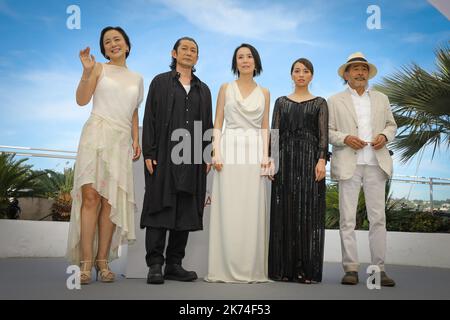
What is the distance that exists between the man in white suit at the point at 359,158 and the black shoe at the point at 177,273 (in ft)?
3.74

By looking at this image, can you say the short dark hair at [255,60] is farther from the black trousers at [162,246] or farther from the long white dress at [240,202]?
the black trousers at [162,246]

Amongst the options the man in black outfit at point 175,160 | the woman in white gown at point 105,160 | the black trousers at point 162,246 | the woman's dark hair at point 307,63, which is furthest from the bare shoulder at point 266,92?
the black trousers at point 162,246

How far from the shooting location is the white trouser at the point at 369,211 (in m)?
3.81

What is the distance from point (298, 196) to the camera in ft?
12.5

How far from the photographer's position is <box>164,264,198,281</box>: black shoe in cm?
368

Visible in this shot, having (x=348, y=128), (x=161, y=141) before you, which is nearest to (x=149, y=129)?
(x=161, y=141)

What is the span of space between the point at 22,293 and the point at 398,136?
492cm

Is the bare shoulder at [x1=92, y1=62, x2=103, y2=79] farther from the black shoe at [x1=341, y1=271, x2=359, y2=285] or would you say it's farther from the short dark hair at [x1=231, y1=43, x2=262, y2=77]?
the black shoe at [x1=341, y1=271, x2=359, y2=285]

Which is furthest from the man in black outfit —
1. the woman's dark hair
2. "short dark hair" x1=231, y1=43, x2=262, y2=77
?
the woman's dark hair

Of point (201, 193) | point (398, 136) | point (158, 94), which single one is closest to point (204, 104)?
point (158, 94)

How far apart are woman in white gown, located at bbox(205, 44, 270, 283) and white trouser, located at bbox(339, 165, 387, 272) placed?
60cm

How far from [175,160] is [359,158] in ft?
4.60

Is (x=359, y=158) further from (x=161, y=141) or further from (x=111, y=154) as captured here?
(x=111, y=154)
